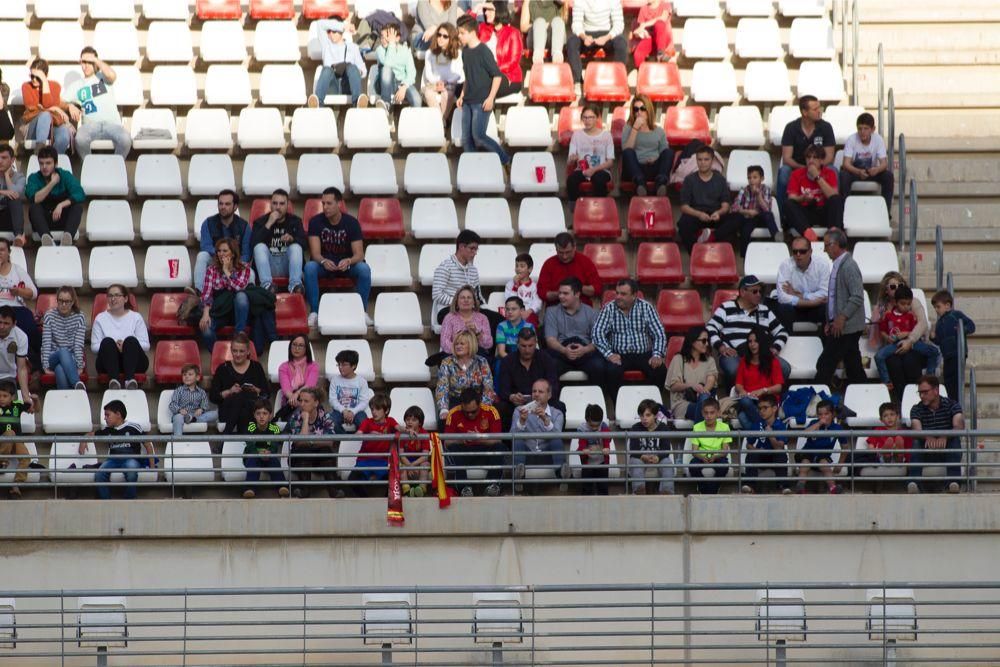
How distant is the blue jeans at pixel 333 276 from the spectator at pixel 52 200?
2.45m

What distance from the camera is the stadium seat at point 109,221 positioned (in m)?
16.0

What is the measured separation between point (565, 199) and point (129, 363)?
473cm

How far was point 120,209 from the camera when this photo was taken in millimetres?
16141

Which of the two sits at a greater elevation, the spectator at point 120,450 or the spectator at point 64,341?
the spectator at point 64,341

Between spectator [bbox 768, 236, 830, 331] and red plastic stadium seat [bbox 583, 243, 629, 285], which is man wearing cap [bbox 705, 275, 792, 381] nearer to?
spectator [bbox 768, 236, 830, 331]

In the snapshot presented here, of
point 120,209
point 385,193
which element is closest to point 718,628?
point 385,193

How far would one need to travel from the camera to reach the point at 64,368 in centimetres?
1424

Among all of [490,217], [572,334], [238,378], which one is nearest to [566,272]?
[572,334]

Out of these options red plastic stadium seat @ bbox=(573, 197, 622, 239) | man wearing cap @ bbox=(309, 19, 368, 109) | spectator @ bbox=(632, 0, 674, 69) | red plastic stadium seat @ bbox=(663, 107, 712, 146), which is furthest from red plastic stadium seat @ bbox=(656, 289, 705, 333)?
man wearing cap @ bbox=(309, 19, 368, 109)

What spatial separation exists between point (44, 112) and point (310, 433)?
542 cm

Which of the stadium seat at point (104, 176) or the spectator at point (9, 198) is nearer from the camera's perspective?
the spectator at point (9, 198)

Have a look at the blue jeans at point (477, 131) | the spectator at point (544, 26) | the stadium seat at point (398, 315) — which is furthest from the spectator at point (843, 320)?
the spectator at point (544, 26)

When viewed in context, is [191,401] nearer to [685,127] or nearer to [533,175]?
[533,175]

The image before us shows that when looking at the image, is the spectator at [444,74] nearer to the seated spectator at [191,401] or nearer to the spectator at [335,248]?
the spectator at [335,248]
